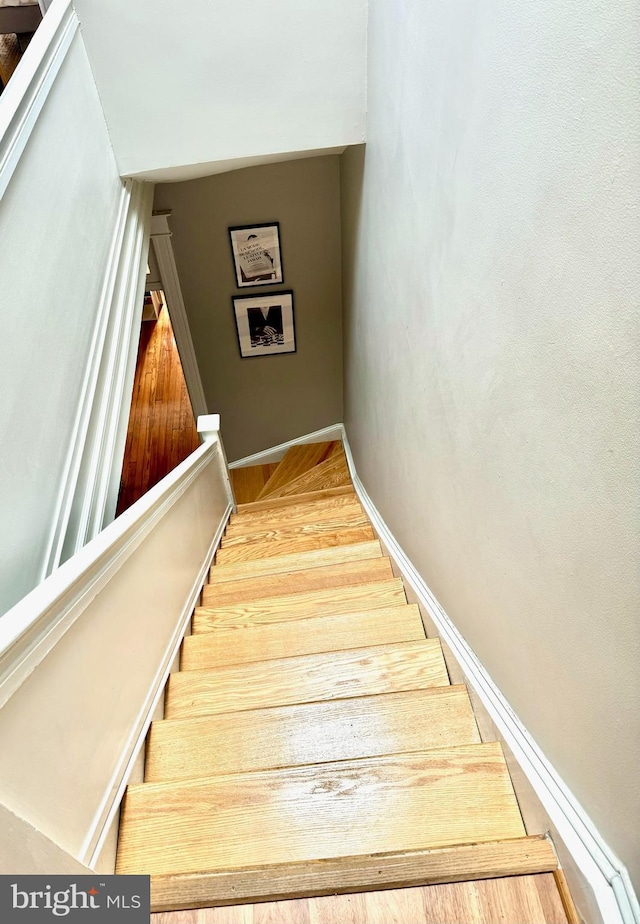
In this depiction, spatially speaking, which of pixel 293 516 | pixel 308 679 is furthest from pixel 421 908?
pixel 293 516

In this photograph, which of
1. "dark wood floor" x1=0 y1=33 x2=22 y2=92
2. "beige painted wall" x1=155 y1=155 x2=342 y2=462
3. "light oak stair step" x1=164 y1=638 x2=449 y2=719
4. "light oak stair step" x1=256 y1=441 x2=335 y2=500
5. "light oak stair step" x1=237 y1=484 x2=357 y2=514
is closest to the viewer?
"light oak stair step" x1=164 y1=638 x2=449 y2=719

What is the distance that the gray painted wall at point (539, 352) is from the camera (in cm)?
71

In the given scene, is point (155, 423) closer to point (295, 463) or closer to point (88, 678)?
point (295, 463)

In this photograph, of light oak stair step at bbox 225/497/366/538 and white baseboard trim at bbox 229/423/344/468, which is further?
white baseboard trim at bbox 229/423/344/468

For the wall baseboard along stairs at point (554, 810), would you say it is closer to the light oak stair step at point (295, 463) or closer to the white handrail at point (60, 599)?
the white handrail at point (60, 599)

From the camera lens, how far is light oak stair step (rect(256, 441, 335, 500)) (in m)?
4.99

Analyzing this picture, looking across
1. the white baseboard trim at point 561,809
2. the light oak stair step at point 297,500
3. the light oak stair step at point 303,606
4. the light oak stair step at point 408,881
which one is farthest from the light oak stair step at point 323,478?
the light oak stair step at point 408,881

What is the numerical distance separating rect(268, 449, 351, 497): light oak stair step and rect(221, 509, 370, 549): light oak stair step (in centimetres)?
125

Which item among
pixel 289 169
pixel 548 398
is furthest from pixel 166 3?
pixel 548 398

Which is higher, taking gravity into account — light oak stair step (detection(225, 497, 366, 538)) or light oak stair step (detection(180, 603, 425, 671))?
light oak stair step (detection(180, 603, 425, 671))

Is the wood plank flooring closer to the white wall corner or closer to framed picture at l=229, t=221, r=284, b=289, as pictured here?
the white wall corner

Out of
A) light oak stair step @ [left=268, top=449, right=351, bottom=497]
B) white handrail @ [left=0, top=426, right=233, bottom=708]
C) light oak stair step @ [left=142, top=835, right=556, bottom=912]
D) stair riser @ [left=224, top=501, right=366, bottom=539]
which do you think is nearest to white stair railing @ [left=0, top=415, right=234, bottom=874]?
white handrail @ [left=0, top=426, right=233, bottom=708]

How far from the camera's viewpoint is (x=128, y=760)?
1.35 m

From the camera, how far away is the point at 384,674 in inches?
63.9
